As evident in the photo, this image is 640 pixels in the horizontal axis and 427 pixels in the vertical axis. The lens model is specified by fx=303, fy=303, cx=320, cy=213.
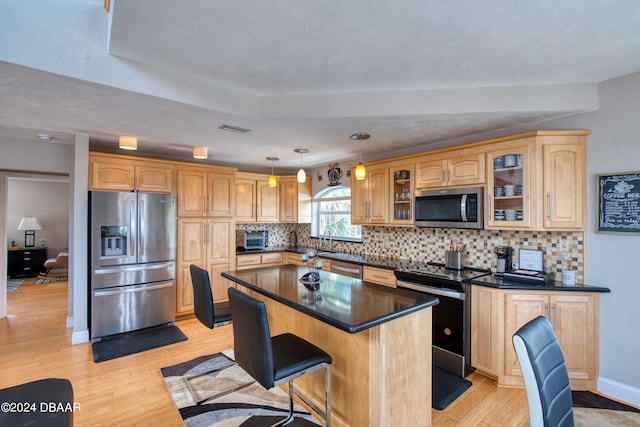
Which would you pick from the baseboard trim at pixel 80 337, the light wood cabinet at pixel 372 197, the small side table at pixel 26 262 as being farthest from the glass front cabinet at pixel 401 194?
the small side table at pixel 26 262

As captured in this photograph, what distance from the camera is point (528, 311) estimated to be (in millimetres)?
2654

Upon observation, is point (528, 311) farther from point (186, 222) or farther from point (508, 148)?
point (186, 222)

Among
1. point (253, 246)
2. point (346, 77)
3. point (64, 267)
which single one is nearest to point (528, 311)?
point (346, 77)

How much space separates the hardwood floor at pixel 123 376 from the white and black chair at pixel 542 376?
125 centimetres

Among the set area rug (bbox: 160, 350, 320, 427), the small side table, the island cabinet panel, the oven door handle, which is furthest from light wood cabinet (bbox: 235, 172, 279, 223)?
the small side table

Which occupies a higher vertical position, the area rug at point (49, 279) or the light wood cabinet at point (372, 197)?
the light wood cabinet at point (372, 197)

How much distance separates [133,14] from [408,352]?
2.57 meters

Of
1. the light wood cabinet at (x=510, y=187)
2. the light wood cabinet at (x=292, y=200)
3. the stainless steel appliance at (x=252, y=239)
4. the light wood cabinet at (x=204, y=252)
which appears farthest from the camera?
the light wood cabinet at (x=292, y=200)

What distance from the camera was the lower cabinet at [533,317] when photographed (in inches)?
102

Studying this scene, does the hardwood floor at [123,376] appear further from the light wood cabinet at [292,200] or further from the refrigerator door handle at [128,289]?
the light wood cabinet at [292,200]

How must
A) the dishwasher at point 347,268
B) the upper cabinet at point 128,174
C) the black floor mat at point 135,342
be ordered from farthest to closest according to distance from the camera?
the dishwasher at point 347,268, the upper cabinet at point 128,174, the black floor mat at point 135,342

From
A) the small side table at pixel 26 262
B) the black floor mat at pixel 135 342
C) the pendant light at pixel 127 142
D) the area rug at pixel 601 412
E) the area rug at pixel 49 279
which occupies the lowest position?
the black floor mat at pixel 135 342

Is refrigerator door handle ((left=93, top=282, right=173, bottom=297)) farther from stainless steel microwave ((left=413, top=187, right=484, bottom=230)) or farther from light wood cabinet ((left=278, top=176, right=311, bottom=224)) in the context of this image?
stainless steel microwave ((left=413, top=187, right=484, bottom=230))

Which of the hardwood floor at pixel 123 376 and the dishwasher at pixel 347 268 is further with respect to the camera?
the dishwasher at pixel 347 268
